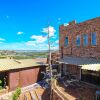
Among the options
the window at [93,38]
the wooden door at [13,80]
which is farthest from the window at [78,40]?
the wooden door at [13,80]

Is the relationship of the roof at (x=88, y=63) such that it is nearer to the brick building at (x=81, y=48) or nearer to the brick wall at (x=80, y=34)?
the brick building at (x=81, y=48)

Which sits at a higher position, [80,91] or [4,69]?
[4,69]

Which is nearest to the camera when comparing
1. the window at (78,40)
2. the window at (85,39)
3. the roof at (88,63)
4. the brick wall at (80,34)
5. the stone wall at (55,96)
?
the stone wall at (55,96)

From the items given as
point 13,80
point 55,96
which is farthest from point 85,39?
point 13,80

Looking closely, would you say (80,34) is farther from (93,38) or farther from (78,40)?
(93,38)

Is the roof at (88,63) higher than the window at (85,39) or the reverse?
the reverse

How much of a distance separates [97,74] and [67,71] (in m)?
8.14

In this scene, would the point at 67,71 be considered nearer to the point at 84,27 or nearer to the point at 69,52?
the point at 69,52

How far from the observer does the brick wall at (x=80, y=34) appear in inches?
930

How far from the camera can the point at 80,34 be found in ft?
88.1

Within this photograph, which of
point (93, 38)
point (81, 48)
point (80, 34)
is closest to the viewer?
point (93, 38)

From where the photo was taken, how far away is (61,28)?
3247cm

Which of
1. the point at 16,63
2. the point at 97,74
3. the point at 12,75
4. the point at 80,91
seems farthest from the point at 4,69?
the point at 97,74

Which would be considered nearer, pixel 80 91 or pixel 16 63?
pixel 80 91
